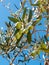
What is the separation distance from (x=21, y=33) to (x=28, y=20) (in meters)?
0.11

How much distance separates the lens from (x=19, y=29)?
30.8 inches

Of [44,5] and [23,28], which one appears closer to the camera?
[23,28]

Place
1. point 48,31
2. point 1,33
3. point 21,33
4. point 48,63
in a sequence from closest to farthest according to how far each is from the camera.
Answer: point 21,33, point 48,63, point 48,31, point 1,33

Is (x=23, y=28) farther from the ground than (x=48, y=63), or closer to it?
farther from the ground

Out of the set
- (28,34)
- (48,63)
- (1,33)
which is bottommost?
(1,33)

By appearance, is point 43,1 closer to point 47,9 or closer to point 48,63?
point 47,9

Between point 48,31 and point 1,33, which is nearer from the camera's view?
point 48,31

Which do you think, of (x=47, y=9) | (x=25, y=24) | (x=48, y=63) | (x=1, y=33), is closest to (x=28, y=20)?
(x=25, y=24)

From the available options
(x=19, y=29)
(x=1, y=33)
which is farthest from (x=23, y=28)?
(x=1, y=33)

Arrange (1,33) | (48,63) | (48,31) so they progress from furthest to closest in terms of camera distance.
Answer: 1. (1,33)
2. (48,31)
3. (48,63)

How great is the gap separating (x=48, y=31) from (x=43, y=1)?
22 cm

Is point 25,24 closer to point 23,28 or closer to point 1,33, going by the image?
point 23,28

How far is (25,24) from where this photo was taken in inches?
32.7

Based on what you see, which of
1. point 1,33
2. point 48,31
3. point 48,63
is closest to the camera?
point 48,63
